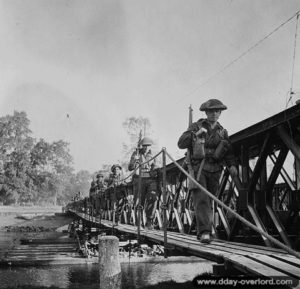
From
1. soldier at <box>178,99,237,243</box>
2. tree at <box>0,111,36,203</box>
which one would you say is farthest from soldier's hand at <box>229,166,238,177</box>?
tree at <box>0,111,36,203</box>

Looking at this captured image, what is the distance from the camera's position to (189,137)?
18.3 ft

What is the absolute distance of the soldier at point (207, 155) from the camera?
544 centimetres

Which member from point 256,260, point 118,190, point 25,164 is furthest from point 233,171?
point 25,164

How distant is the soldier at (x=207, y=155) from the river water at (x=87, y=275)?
4.21m

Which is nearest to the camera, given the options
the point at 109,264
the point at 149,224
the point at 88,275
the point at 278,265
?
the point at 278,265

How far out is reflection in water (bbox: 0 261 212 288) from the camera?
919 cm

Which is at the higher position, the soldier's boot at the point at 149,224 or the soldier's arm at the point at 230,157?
the soldier's arm at the point at 230,157

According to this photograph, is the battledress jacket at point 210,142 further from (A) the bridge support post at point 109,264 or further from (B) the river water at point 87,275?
(B) the river water at point 87,275

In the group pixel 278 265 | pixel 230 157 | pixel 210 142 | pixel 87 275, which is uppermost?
pixel 210 142

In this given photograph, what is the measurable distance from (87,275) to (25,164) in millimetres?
51075

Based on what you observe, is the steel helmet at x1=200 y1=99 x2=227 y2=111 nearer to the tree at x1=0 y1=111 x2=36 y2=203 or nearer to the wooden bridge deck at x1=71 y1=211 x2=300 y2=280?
the wooden bridge deck at x1=71 y1=211 x2=300 y2=280

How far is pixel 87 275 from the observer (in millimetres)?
10086

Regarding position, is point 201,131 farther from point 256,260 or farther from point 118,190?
point 118,190

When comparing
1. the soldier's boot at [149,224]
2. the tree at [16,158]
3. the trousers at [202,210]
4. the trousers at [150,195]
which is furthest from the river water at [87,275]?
the tree at [16,158]
